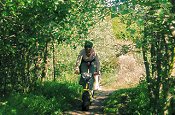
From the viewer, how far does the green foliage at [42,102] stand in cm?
1084

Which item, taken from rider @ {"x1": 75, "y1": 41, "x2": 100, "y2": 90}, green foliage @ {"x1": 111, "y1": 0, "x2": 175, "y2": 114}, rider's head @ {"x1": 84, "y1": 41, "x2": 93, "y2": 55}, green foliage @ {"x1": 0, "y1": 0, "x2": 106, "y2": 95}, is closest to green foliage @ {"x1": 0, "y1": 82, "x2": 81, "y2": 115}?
green foliage @ {"x1": 0, "y1": 0, "x2": 106, "y2": 95}

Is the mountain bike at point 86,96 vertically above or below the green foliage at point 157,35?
below

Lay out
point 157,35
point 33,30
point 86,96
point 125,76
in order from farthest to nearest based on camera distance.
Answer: point 125,76
point 86,96
point 33,30
point 157,35

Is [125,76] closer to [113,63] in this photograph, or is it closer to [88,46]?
[113,63]

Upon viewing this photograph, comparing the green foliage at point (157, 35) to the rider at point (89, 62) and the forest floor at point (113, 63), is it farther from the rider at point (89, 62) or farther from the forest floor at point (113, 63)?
the forest floor at point (113, 63)

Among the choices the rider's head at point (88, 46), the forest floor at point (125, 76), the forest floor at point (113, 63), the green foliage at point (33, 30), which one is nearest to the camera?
the green foliage at point (33, 30)

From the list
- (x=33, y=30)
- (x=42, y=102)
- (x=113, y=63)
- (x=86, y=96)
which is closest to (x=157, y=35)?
(x=86, y=96)

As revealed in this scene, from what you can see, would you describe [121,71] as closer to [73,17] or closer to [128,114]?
[128,114]

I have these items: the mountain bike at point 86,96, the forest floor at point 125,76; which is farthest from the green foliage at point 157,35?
the forest floor at point 125,76

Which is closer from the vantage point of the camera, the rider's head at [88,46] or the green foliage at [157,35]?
the green foliage at [157,35]

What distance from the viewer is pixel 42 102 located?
12242mm

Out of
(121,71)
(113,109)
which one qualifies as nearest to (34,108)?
(113,109)

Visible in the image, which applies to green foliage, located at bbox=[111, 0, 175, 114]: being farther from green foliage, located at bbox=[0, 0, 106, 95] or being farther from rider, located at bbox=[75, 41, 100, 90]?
rider, located at bbox=[75, 41, 100, 90]

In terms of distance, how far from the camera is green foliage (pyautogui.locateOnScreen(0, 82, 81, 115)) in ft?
35.6
